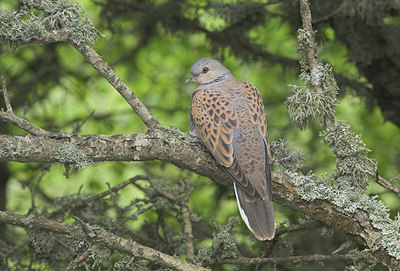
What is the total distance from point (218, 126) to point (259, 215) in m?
0.62

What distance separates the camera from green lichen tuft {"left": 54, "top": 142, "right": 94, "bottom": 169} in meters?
2.71

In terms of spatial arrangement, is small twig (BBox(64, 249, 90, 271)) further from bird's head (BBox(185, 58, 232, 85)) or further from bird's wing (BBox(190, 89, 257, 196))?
bird's head (BBox(185, 58, 232, 85))

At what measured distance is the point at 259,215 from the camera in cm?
317

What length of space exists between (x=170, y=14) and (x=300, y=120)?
2.17 m

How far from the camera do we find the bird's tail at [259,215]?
10.3 ft

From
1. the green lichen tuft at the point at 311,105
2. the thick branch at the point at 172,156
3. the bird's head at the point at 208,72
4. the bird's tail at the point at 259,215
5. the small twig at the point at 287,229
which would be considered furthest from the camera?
the bird's head at the point at 208,72

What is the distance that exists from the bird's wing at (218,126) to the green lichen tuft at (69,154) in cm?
80

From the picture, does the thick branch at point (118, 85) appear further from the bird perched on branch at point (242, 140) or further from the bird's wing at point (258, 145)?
the bird's wing at point (258, 145)

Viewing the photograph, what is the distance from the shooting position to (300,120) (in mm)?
3309

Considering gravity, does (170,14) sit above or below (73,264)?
above

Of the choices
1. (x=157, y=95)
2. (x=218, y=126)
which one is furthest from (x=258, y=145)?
(x=157, y=95)

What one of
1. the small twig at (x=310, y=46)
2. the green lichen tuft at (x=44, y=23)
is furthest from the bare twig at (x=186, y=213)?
the green lichen tuft at (x=44, y=23)

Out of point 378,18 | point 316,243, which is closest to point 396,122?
point 378,18

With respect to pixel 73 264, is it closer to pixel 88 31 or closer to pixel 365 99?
pixel 88 31
